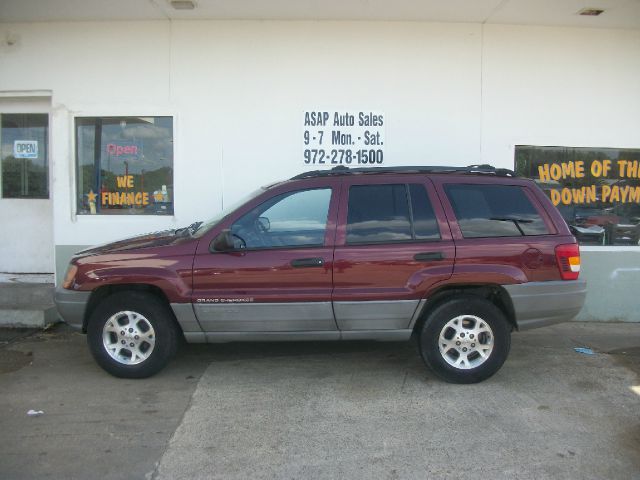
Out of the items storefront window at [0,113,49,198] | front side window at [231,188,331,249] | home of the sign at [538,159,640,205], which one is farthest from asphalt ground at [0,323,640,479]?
storefront window at [0,113,49,198]

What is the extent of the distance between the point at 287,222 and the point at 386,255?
0.91m

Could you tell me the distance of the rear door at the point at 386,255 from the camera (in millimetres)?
4562

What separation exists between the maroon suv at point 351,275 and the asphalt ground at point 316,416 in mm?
419

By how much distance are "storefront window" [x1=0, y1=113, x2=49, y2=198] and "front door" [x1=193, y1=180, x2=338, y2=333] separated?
4519 mm

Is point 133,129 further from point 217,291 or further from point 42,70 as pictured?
point 217,291

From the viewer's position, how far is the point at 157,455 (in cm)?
355

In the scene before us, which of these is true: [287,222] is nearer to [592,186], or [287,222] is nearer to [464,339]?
[464,339]

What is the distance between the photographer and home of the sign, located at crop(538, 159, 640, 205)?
7.27 m

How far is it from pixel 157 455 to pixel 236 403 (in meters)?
0.91

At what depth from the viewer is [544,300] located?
15.3 ft

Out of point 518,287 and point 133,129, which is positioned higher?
point 133,129

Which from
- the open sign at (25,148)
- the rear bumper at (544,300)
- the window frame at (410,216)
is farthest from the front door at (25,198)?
the rear bumper at (544,300)

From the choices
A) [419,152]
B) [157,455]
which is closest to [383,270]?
[157,455]

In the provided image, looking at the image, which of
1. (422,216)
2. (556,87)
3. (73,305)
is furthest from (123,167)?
(556,87)
